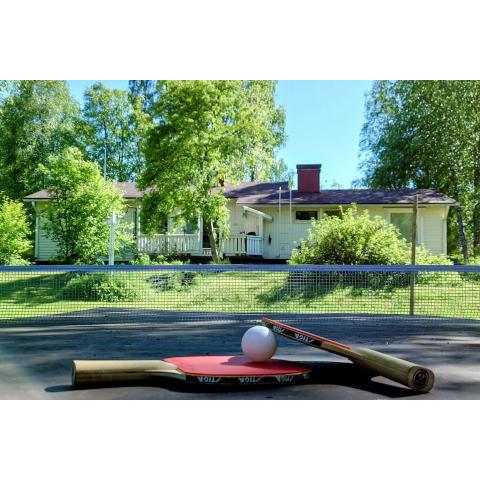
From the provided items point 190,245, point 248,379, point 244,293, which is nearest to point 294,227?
point 190,245

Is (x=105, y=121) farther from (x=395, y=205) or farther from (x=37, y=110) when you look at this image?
(x=395, y=205)

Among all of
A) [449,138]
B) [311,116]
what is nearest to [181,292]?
[311,116]

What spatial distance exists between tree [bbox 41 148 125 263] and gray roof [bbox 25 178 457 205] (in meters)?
2.14

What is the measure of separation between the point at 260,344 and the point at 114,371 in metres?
1.05

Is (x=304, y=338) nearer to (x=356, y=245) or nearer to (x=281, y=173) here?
(x=356, y=245)

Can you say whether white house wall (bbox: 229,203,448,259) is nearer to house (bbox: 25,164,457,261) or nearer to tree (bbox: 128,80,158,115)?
house (bbox: 25,164,457,261)

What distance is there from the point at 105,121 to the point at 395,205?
281 inches

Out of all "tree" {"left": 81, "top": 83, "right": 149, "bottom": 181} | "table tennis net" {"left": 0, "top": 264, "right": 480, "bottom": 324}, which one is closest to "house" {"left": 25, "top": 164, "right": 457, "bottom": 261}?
"tree" {"left": 81, "top": 83, "right": 149, "bottom": 181}

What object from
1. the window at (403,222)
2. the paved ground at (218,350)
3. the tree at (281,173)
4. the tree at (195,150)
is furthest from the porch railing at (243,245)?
the paved ground at (218,350)

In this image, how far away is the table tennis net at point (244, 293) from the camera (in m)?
8.74

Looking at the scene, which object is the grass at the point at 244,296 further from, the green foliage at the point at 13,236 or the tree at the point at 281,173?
the tree at the point at 281,173

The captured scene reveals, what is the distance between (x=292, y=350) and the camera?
5.46 meters

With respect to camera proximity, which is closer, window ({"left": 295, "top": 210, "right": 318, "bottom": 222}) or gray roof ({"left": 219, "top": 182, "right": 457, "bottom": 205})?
gray roof ({"left": 219, "top": 182, "right": 457, "bottom": 205})

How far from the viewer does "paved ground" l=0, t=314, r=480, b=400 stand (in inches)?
149
